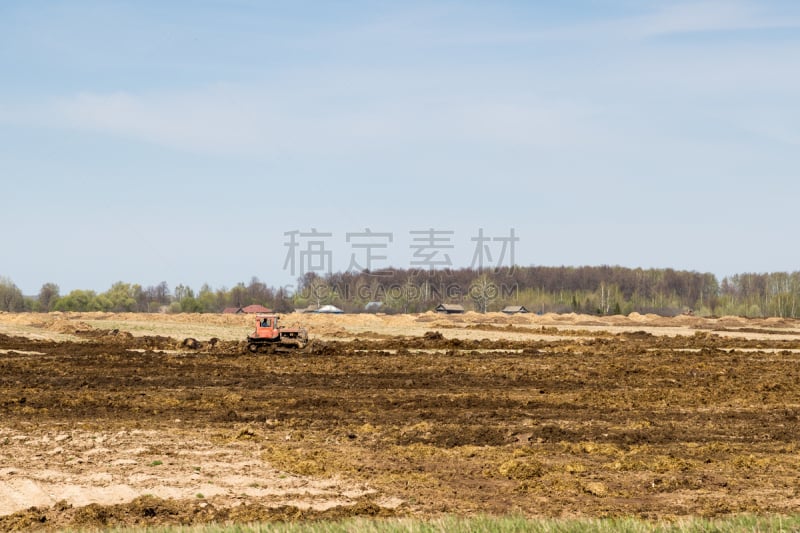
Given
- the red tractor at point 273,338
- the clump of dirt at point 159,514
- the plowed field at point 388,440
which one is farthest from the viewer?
the red tractor at point 273,338

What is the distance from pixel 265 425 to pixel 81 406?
18.5ft

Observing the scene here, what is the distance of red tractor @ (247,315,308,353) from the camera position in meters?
40.3

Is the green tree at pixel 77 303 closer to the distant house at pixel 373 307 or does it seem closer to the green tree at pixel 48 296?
the green tree at pixel 48 296

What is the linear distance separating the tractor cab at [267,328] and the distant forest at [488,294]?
88.2 m

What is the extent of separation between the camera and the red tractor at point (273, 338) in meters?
40.3

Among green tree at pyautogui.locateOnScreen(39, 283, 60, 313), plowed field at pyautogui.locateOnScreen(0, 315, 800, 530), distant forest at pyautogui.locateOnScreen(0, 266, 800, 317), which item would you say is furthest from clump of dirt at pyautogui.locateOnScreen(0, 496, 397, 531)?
green tree at pyautogui.locateOnScreen(39, 283, 60, 313)

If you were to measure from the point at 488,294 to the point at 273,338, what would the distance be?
115 m

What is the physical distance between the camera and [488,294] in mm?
153375

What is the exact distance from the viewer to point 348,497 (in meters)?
12.5

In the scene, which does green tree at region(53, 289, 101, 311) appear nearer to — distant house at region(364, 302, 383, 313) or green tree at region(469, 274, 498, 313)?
distant house at region(364, 302, 383, 313)

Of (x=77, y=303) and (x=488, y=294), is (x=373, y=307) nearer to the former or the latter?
(x=488, y=294)

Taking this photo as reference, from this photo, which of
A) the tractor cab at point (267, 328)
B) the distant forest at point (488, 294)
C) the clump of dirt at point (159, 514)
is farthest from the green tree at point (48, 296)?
the clump of dirt at point (159, 514)

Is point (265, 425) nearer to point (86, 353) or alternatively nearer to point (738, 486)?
point (738, 486)

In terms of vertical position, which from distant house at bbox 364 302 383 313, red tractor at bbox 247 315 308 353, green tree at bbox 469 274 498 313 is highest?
green tree at bbox 469 274 498 313
